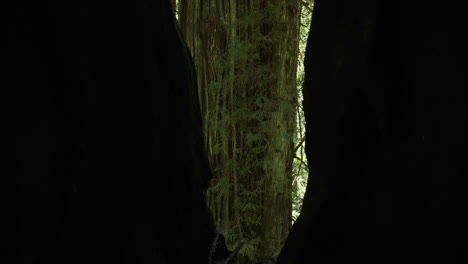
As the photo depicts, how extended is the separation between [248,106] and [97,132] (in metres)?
2.28

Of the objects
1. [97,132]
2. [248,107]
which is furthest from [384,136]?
[248,107]

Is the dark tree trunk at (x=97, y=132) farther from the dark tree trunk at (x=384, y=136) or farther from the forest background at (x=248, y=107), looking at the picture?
the forest background at (x=248, y=107)

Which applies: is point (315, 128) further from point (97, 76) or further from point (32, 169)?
point (32, 169)

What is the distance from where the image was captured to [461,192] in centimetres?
178

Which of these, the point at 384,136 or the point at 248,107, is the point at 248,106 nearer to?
the point at 248,107

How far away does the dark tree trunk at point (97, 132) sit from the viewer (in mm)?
1872

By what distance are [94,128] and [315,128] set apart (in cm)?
88

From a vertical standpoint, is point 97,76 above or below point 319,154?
above

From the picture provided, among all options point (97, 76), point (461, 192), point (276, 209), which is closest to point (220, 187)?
point (276, 209)

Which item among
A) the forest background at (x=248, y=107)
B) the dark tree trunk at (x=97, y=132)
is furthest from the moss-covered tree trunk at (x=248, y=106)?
the dark tree trunk at (x=97, y=132)

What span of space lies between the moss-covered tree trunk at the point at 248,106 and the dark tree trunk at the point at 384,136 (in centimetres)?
189

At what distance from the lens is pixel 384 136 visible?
199 cm

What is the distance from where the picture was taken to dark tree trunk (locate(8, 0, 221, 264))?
6.14 feet

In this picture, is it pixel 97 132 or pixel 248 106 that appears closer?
pixel 97 132
